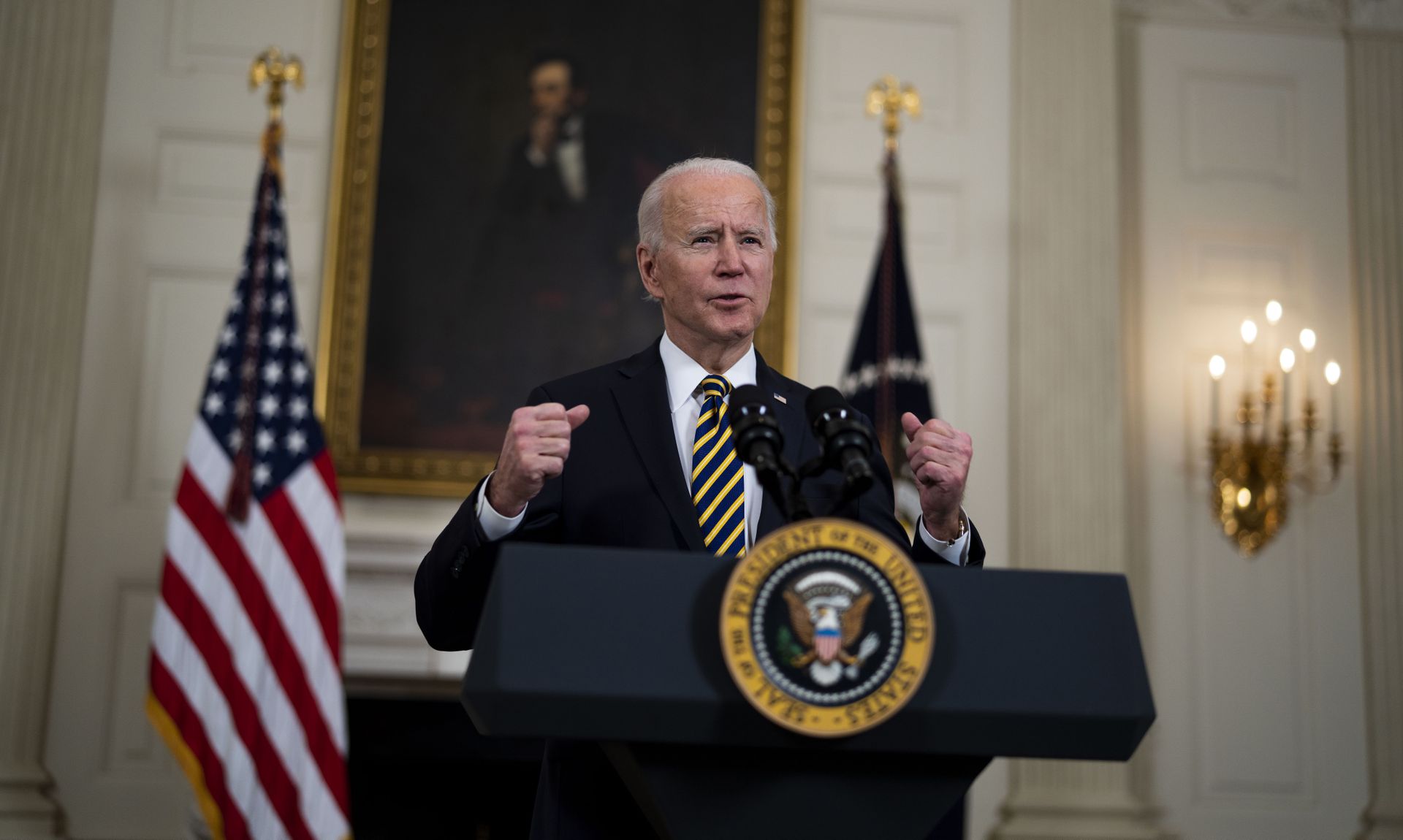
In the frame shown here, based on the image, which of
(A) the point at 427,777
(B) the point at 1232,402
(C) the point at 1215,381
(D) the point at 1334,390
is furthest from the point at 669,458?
(D) the point at 1334,390

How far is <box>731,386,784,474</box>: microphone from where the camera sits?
4.86ft

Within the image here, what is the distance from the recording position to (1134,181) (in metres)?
6.06

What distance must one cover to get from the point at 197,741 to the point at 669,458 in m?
3.10

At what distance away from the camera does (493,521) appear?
5.76 feet

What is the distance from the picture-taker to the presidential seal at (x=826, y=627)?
129cm

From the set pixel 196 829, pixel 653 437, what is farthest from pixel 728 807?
pixel 196 829

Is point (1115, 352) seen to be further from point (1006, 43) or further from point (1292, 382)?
point (1006, 43)

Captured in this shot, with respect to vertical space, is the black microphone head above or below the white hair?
below

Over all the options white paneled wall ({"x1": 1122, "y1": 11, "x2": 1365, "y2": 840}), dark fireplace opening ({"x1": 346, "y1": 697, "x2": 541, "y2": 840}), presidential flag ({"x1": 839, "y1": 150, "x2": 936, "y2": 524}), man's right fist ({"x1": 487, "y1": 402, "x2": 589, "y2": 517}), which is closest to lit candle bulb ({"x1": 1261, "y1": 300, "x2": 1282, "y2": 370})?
white paneled wall ({"x1": 1122, "y1": 11, "x2": 1365, "y2": 840})

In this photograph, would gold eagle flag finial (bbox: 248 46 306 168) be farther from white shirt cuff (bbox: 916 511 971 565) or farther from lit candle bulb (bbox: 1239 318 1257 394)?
lit candle bulb (bbox: 1239 318 1257 394)

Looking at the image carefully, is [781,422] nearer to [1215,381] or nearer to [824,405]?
[824,405]

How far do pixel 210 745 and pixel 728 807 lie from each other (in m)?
3.47

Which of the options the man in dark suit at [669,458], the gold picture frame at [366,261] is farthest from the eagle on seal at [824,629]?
the gold picture frame at [366,261]

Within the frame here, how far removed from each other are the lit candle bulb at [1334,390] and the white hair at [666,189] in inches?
168
